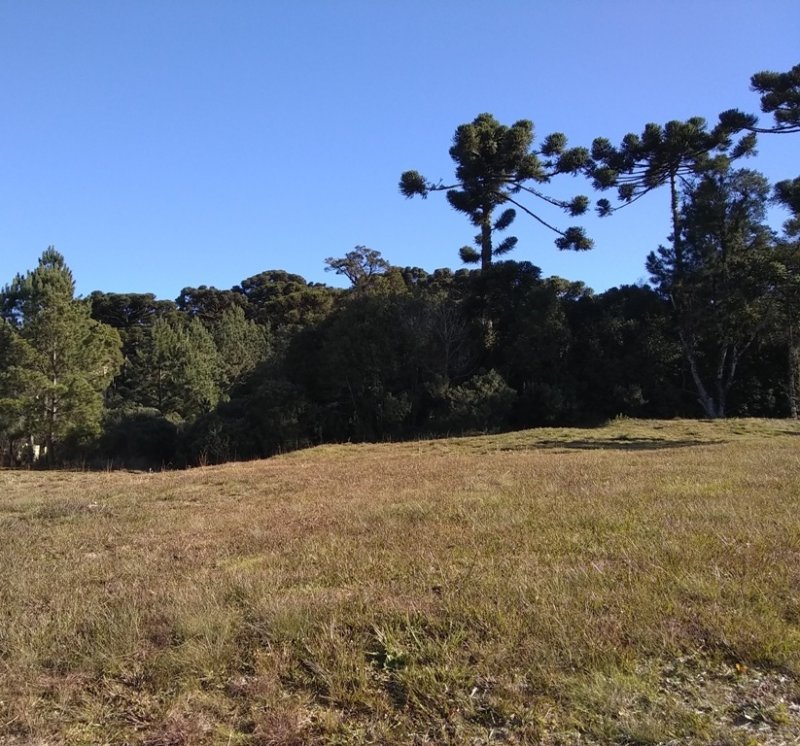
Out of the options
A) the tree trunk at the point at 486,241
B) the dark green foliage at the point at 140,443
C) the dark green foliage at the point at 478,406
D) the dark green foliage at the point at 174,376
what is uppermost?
the tree trunk at the point at 486,241

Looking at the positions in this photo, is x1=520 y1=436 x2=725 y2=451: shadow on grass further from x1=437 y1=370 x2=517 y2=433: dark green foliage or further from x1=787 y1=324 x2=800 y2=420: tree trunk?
x1=787 y1=324 x2=800 y2=420: tree trunk

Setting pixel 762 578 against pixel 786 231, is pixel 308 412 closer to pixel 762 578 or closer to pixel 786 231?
pixel 786 231

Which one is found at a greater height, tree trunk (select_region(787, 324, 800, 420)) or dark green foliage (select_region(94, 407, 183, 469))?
tree trunk (select_region(787, 324, 800, 420))

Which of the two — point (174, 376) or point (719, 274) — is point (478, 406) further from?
point (174, 376)

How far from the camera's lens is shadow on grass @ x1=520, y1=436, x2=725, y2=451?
1722 centimetres

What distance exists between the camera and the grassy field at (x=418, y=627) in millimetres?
2846

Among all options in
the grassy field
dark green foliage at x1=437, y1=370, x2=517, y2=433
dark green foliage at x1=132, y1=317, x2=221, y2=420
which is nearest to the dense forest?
dark green foliage at x1=437, y1=370, x2=517, y2=433

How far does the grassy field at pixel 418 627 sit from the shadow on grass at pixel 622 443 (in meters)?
10.2

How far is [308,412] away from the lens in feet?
92.8

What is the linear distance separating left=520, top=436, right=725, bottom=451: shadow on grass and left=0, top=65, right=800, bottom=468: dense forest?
7171 mm

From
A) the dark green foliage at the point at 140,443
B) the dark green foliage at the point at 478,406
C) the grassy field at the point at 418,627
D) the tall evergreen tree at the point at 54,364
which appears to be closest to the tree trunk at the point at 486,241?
the dark green foliage at the point at 478,406

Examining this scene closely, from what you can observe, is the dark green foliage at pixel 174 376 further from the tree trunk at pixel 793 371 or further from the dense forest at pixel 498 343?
the tree trunk at pixel 793 371

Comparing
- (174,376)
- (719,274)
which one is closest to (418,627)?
(719,274)

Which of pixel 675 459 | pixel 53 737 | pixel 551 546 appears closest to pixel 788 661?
pixel 551 546
